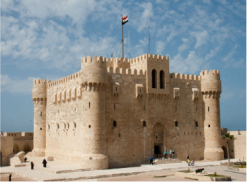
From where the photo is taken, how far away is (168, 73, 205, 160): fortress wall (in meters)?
36.0

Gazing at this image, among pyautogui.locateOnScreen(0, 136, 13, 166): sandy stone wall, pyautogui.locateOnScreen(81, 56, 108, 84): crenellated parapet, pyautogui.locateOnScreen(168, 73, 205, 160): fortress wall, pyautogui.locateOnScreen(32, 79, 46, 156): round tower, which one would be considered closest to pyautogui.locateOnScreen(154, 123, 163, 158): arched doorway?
pyautogui.locateOnScreen(168, 73, 205, 160): fortress wall

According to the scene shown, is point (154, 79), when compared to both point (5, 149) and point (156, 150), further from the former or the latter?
point (5, 149)

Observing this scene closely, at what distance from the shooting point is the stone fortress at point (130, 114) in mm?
30938

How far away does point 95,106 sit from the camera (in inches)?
1209

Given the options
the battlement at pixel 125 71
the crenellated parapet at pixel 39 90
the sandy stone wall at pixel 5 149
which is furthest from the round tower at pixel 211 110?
the sandy stone wall at pixel 5 149

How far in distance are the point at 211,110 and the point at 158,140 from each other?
7841 millimetres

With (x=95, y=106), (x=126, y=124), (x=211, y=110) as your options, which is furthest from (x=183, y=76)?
(x=95, y=106)

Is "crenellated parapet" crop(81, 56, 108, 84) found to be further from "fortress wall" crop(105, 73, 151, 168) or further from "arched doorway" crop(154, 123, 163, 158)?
"arched doorway" crop(154, 123, 163, 158)

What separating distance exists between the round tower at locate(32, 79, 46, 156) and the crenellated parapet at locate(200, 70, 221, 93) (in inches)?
816

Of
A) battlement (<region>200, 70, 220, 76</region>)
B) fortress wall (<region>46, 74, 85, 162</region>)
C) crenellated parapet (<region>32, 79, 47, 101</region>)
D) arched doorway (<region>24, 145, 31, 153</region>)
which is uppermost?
battlement (<region>200, 70, 220, 76</region>)

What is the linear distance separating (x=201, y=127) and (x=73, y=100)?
602 inches

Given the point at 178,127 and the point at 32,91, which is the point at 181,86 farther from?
the point at 32,91

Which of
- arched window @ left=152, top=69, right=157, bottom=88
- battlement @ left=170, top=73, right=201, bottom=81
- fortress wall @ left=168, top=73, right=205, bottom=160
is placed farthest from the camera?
battlement @ left=170, top=73, right=201, bottom=81

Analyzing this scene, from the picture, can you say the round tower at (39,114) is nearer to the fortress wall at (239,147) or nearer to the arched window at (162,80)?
the arched window at (162,80)
